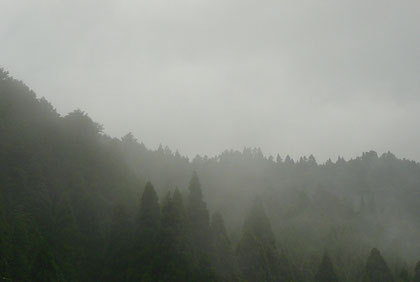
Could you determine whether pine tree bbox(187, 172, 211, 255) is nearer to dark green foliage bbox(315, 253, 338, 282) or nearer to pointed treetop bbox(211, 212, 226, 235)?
pointed treetop bbox(211, 212, 226, 235)

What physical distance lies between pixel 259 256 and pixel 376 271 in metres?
22.2

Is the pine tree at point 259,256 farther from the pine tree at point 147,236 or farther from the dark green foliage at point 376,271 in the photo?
the pine tree at point 147,236

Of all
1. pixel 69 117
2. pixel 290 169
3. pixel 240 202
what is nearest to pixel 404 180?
pixel 290 169

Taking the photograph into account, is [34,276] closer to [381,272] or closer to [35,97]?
[35,97]

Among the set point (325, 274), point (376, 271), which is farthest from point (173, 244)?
point (376, 271)

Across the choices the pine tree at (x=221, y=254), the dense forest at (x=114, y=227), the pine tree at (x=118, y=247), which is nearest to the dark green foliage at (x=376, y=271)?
the dense forest at (x=114, y=227)

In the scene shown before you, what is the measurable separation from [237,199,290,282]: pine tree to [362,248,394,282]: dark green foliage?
15.6 m

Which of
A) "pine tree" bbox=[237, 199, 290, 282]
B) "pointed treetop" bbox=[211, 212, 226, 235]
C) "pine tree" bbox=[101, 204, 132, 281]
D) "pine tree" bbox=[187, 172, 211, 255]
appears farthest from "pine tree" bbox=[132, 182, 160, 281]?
"pine tree" bbox=[237, 199, 290, 282]

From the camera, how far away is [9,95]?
212ft

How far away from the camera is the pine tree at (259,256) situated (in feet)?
224

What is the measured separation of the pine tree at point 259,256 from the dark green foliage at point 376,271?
15.6m

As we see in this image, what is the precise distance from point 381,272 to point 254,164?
75677 mm

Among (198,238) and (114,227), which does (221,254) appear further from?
(114,227)

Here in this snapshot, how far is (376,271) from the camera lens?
77625 mm
